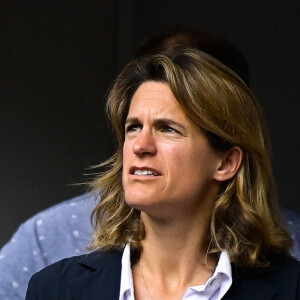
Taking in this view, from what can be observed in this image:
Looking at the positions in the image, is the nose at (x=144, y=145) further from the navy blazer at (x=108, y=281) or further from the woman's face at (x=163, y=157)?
the navy blazer at (x=108, y=281)

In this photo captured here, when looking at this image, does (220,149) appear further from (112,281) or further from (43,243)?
(43,243)

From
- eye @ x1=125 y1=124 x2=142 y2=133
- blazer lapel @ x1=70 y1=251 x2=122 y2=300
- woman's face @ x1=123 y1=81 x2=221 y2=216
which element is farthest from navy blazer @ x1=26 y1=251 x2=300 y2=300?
eye @ x1=125 y1=124 x2=142 y2=133

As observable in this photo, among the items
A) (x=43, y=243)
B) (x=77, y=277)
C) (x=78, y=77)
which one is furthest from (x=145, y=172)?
(x=78, y=77)

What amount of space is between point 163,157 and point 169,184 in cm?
6

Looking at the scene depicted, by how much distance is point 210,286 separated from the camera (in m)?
2.41

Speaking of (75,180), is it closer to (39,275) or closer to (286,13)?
(286,13)

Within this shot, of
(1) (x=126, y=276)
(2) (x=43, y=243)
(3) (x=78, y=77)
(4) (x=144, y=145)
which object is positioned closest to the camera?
(4) (x=144, y=145)

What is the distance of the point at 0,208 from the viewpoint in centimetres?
393

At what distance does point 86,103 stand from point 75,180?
31 cm

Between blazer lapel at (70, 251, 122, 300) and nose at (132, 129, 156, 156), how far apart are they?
1.05ft

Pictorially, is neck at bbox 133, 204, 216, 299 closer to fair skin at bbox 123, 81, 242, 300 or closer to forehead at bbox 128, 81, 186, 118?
fair skin at bbox 123, 81, 242, 300

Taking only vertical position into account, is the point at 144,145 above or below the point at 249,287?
above

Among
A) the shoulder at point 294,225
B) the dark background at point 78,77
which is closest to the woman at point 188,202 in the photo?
the shoulder at point 294,225

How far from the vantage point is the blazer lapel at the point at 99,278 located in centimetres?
245
